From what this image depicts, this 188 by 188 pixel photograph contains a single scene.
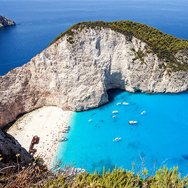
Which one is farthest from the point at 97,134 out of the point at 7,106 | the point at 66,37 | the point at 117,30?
the point at 117,30

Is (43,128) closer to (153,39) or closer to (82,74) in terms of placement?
(82,74)

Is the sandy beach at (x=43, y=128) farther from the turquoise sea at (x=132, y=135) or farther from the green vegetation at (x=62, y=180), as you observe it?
the green vegetation at (x=62, y=180)

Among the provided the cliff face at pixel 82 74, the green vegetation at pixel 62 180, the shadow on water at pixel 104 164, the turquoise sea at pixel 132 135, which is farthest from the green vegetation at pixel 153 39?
the green vegetation at pixel 62 180

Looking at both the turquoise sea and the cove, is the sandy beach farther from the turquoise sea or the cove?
the turquoise sea

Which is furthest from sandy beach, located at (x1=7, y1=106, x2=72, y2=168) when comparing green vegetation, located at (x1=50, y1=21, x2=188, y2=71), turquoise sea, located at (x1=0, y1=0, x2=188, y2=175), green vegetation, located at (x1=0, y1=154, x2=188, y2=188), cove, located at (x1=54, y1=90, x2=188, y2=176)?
green vegetation, located at (x1=50, y1=21, x2=188, y2=71)

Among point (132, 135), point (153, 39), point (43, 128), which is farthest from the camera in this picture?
point (153, 39)

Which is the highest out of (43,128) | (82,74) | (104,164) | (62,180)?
(82,74)

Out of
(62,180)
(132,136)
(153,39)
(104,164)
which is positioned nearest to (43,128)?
(104,164)
